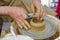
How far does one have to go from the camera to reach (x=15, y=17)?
4.49ft

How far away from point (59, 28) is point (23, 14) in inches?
12.2

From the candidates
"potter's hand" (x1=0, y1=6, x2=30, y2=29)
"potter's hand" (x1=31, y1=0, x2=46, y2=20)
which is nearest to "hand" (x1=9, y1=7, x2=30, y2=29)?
"potter's hand" (x1=0, y1=6, x2=30, y2=29)

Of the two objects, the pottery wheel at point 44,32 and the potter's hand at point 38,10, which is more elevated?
the potter's hand at point 38,10

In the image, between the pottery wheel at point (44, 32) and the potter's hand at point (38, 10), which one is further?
the potter's hand at point (38, 10)

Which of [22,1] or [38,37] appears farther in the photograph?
[22,1]

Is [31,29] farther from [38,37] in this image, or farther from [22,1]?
[22,1]

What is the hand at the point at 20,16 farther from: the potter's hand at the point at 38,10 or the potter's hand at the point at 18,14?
the potter's hand at the point at 38,10

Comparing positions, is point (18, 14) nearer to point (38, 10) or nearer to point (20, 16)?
point (20, 16)

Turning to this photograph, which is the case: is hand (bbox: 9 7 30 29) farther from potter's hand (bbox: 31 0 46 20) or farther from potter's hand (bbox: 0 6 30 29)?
potter's hand (bbox: 31 0 46 20)

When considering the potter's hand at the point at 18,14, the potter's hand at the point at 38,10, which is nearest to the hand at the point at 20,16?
the potter's hand at the point at 18,14

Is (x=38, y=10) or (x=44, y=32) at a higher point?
(x=38, y=10)

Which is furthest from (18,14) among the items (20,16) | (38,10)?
(38,10)

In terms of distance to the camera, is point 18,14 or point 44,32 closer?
point 44,32

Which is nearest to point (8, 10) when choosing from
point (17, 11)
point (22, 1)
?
point (17, 11)
